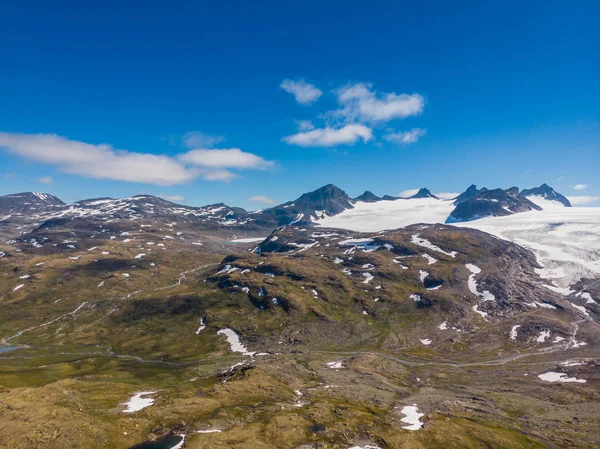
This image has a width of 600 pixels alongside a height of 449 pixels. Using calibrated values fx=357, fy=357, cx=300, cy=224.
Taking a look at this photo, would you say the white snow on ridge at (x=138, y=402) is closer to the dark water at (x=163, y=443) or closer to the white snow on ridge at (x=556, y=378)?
the dark water at (x=163, y=443)

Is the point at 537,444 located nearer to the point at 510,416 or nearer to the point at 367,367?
the point at 510,416

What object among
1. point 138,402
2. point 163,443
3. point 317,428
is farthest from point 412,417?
point 138,402

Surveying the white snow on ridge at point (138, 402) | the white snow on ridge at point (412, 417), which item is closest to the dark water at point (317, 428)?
the white snow on ridge at point (412, 417)

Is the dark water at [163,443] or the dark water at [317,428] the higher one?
the dark water at [163,443]

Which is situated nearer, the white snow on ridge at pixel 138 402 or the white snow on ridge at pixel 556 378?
the white snow on ridge at pixel 138 402

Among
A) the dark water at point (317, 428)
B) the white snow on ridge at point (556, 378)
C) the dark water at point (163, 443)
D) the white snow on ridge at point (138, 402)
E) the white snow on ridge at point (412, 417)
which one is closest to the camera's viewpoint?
the dark water at point (163, 443)

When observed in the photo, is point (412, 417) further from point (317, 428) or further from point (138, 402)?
point (138, 402)

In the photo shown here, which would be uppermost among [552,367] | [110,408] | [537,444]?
[110,408]

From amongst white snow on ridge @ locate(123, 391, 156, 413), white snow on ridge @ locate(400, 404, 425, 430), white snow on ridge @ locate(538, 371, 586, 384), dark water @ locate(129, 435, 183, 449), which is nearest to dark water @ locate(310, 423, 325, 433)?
white snow on ridge @ locate(400, 404, 425, 430)

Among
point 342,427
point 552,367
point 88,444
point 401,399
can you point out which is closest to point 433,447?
point 342,427
